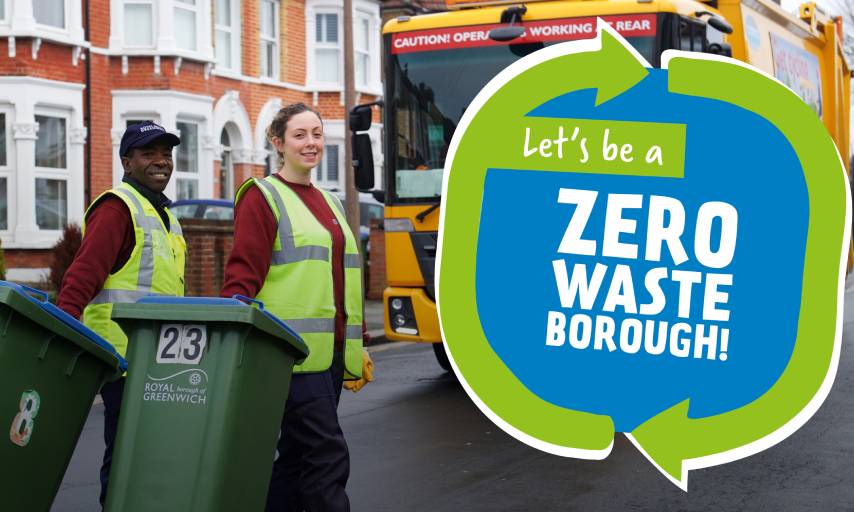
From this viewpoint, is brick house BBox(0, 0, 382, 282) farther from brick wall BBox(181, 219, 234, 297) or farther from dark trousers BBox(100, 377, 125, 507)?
dark trousers BBox(100, 377, 125, 507)

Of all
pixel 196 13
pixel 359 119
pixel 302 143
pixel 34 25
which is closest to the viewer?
pixel 302 143

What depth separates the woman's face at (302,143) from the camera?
527cm

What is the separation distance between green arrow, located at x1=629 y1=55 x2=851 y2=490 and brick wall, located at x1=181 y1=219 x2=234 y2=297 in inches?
352

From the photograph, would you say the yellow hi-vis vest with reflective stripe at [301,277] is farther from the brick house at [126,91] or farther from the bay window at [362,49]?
the bay window at [362,49]

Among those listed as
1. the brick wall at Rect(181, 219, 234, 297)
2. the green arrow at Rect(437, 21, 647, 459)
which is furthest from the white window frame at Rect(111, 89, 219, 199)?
the green arrow at Rect(437, 21, 647, 459)

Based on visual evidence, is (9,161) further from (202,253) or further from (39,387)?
(39,387)

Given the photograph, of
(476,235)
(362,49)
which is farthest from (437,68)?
(362,49)

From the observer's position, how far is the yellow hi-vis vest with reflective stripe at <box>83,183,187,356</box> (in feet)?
17.8

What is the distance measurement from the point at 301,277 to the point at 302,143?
1.75 ft

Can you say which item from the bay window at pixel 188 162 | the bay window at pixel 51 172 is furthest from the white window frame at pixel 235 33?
the bay window at pixel 51 172

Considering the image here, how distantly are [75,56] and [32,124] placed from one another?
162 centimetres

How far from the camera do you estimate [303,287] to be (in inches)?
203

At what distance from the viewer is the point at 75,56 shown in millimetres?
21766

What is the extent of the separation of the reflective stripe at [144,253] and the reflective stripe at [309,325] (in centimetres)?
75
